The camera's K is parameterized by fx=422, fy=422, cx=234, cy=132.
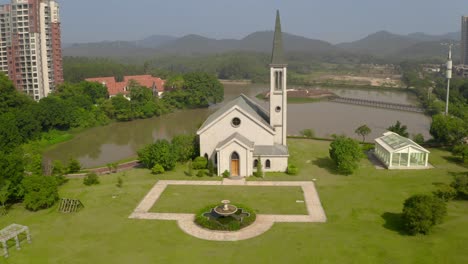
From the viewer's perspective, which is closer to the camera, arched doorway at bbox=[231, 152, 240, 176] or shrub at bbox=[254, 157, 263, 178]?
shrub at bbox=[254, 157, 263, 178]

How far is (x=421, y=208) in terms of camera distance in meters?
18.8

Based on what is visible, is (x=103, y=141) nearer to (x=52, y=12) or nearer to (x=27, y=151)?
(x=27, y=151)

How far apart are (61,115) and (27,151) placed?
797 inches

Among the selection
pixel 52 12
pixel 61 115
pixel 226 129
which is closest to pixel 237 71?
pixel 52 12

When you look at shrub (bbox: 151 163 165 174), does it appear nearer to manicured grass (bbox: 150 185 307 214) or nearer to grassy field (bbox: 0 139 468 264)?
grassy field (bbox: 0 139 468 264)

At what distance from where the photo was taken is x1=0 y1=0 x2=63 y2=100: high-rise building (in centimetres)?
5653

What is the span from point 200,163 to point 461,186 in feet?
53.6

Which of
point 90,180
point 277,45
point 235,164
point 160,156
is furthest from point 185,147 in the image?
point 277,45

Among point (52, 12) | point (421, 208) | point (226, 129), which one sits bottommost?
point (421, 208)

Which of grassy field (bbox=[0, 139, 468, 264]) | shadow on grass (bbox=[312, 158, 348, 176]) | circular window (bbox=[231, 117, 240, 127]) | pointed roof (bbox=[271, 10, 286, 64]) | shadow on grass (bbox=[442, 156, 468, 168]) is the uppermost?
pointed roof (bbox=[271, 10, 286, 64])

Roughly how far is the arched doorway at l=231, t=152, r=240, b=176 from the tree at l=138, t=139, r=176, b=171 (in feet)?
13.9

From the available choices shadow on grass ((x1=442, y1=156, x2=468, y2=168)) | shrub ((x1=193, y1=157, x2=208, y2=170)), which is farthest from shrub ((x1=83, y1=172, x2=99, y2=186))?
shadow on grass ((x1=442, y1=156, x2=468, y2=168))

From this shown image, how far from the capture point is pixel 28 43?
57000 mm

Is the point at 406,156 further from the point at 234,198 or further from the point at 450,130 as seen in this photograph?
the point at 234,198
